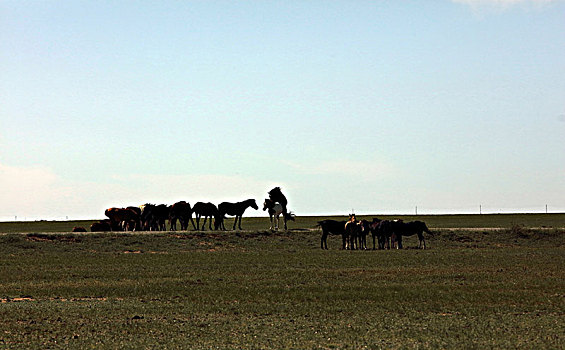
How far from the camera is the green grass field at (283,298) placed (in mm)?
15945

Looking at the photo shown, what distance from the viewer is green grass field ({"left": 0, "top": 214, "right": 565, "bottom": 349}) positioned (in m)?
15.9

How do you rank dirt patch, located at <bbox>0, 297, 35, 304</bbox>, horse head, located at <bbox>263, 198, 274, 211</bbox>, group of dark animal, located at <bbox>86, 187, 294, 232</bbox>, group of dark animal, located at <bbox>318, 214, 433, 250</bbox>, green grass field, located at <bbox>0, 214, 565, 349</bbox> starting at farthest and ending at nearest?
group of dark animal, located at <bbox>86, 187, 294, 232</bbox>, horse head, located at <bbox>263, 198, 274, 211</bbox>, group of dark animal, located at <bbox>318, 214, 433, 250</bbox>, dirt patch, located at <bbox>0, 297, 35, 304</bbox>, green grass field, located at <bbox>0, 214, 565, 349</bbox>

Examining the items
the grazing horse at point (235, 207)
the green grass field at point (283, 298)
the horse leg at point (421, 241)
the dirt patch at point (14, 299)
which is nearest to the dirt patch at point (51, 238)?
the green grass field at point (283, 298)

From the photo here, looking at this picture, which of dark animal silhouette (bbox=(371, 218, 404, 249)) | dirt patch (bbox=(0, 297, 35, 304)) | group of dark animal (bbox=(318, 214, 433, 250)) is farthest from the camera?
dark animal silhouette (bbox=(371, 218, 404, 249))

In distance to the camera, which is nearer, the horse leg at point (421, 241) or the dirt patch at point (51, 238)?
the horse leg at point (421, 241)

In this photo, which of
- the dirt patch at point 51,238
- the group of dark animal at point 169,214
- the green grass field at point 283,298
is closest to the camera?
the green grass field at point 283,298

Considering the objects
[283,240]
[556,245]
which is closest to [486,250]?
[556,245]

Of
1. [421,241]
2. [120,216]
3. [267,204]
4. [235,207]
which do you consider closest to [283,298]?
[421,241]

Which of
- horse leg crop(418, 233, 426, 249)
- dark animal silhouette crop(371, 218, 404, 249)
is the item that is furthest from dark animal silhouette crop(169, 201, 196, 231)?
horse leg crop(418, 233, 426, 249)

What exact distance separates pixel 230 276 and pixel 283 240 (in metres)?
19.6

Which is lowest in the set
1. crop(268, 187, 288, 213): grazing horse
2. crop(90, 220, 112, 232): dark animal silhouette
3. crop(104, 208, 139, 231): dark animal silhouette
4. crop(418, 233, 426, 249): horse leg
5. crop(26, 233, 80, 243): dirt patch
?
crop(418, 233, 426, 249): horse leg

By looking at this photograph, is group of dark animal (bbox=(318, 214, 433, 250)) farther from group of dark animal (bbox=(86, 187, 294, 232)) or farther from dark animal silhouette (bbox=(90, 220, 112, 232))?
dark animal silhouette (bbox=(90, 220, 112, 232))

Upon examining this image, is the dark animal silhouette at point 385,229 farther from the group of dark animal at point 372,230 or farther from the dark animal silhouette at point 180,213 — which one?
the dark animal silhouette at point 180,213

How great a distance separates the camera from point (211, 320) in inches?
725
